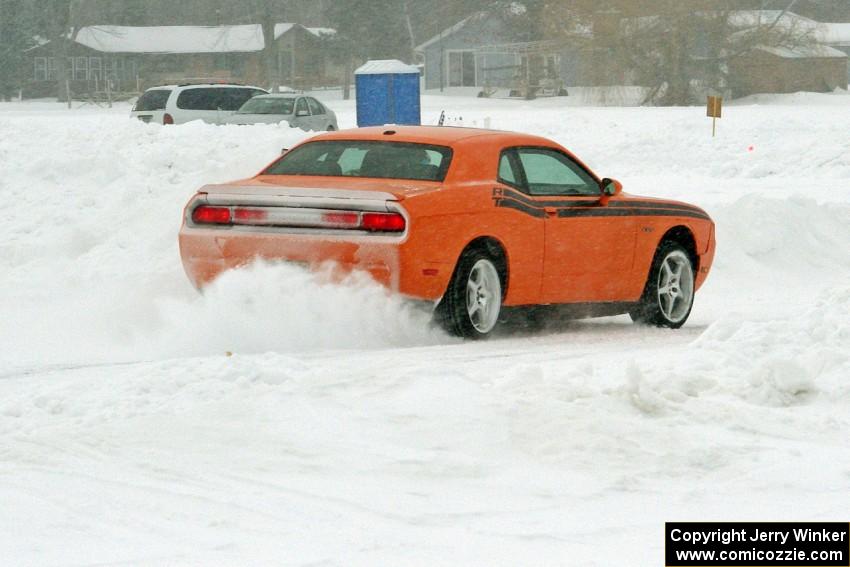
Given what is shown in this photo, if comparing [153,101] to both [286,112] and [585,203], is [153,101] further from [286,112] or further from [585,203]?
[585,203]

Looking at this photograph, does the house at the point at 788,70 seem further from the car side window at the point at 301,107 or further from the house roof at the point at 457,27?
the car side window at the point at 301,107

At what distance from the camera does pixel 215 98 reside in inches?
1382

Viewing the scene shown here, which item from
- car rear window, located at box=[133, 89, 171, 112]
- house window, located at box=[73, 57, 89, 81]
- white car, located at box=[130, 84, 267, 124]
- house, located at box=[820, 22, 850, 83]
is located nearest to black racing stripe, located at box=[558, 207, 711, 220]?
white car, located at box=[130, 84, 267, 124]

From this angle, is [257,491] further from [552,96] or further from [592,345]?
[552,96]

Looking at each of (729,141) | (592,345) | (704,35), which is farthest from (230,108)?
(704,35)

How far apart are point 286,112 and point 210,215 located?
23653 millimetres

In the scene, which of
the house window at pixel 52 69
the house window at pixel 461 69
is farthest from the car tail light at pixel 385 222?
the house window at pixel 52 69

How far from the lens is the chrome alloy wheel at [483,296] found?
998cm

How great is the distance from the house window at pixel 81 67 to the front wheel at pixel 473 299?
85789 millimetres

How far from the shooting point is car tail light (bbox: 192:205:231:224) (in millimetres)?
9914

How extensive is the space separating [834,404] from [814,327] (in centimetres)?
Answer: 88

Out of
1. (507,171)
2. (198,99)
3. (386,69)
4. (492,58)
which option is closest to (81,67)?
(492,58)

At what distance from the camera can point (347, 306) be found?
31.0ft

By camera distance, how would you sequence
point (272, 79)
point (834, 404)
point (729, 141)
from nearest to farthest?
point (834, 404) → point (729, 141) → point (272, 79)
